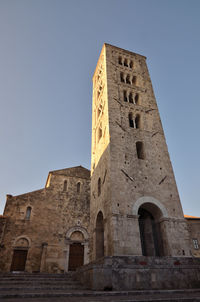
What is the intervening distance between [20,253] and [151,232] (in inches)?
482

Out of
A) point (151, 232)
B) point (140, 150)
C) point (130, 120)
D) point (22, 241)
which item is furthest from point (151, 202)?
point (22, 241)

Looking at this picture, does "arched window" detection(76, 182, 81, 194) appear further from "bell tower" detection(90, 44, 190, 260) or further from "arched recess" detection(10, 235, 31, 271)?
"bell tower" detection(90, 44, 190, 260)

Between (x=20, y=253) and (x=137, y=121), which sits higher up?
(x=137, y=121)

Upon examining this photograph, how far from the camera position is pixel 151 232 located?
11.9 m

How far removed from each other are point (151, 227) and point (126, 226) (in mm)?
2764

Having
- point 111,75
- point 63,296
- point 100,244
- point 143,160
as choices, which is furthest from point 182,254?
point 111,75

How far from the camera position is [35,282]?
26.8 feet

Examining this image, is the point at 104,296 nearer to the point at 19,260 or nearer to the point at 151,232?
the point at 151,232

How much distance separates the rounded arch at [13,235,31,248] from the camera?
1769 cm

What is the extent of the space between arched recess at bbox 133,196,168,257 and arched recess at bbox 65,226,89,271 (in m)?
9.46

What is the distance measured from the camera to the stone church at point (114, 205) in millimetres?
10070

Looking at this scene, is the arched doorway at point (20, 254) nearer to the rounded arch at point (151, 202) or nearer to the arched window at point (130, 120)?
the rounded arch at point (151, 202)

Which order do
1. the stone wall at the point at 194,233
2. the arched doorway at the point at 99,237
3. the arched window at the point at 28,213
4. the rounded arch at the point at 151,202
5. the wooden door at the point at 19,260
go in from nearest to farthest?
1. the rounded arch at the point at 151,202
2. the arched doorway at the point at 99,237
3. the wooden door at the point at 19,260
4. the arched window at the point at 28,213
5. the stone wall at the point at 194,233

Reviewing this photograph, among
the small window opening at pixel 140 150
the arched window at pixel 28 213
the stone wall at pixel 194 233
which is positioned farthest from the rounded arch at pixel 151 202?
the stone wall at pixel 194 233
